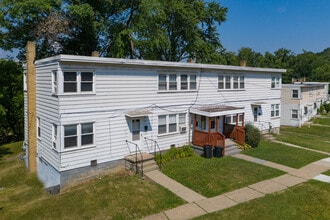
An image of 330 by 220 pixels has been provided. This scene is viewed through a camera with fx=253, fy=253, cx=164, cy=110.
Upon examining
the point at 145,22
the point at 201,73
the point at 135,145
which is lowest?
the point at 135,145

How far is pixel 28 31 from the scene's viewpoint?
24.6 meters

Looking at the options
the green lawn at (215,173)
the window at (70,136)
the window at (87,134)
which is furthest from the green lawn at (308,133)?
the window at (70,136)

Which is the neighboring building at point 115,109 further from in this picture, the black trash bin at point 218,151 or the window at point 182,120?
the black trash bin at point 218,151

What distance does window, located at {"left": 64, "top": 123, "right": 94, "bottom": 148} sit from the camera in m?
12.4

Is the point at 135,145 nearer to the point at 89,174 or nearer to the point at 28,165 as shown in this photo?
the point at 89,174

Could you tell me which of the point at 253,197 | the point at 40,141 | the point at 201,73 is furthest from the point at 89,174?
the point at 201,73

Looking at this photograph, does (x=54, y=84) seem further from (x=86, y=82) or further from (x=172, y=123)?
(x=172, y=123)

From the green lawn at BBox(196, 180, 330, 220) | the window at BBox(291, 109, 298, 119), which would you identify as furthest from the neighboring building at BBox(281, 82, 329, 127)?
the green lawn at BBox(196, 180, 330, 220)

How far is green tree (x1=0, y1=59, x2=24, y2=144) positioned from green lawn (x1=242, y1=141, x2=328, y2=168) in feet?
69.3

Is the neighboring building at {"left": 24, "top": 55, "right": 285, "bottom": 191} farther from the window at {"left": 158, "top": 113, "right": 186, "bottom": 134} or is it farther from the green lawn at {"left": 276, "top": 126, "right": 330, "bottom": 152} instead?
the green lawn at {"left": 276, "top": 126, "right": 330, "bottom": 152}

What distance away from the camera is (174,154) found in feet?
52.5

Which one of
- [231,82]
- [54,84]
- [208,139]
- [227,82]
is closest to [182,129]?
[208,139]

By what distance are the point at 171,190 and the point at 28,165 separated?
975 cm

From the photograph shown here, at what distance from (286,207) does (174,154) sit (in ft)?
24.0
